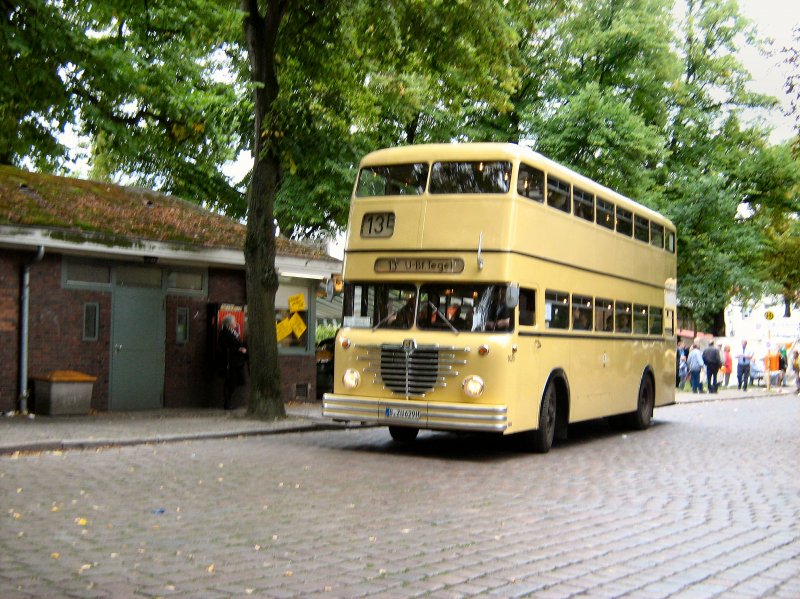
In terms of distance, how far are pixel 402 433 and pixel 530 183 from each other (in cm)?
441

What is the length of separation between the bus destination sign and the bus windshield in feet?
0.70

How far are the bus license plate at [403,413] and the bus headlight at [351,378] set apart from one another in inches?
25.6

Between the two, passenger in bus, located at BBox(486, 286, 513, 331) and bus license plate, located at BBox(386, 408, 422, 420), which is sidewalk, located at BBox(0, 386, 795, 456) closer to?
bus license plate, located at BBox(386, 408, 422, 420)

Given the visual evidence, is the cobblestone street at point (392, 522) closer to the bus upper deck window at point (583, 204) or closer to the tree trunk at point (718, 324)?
the bus upper deck window at point (583, 204)

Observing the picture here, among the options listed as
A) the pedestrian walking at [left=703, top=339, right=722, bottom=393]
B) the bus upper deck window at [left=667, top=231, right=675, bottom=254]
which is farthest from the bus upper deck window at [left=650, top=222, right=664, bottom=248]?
the pedestrian walking at [left=703, top=339, right=722, bottom=393]

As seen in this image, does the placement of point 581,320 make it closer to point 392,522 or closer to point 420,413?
point 420,413

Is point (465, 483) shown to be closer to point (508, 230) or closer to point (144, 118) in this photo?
point (508, 230)

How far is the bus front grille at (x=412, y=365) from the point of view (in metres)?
14.3

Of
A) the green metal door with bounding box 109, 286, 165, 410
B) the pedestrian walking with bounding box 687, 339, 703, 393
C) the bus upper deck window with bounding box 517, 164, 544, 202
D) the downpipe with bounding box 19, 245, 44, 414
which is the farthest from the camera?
the pedestrian walking with bounding box 687, 339, 703, 393

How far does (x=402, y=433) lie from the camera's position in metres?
16.6

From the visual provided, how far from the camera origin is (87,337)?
19562 millimetres

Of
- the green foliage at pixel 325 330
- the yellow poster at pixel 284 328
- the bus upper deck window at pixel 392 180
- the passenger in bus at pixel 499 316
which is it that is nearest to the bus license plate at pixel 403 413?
the passenger in bus at pixel 499 316

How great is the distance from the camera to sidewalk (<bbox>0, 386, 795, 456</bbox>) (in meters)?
14.4

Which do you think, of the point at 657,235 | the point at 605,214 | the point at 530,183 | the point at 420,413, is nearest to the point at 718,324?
the point at 657,235
